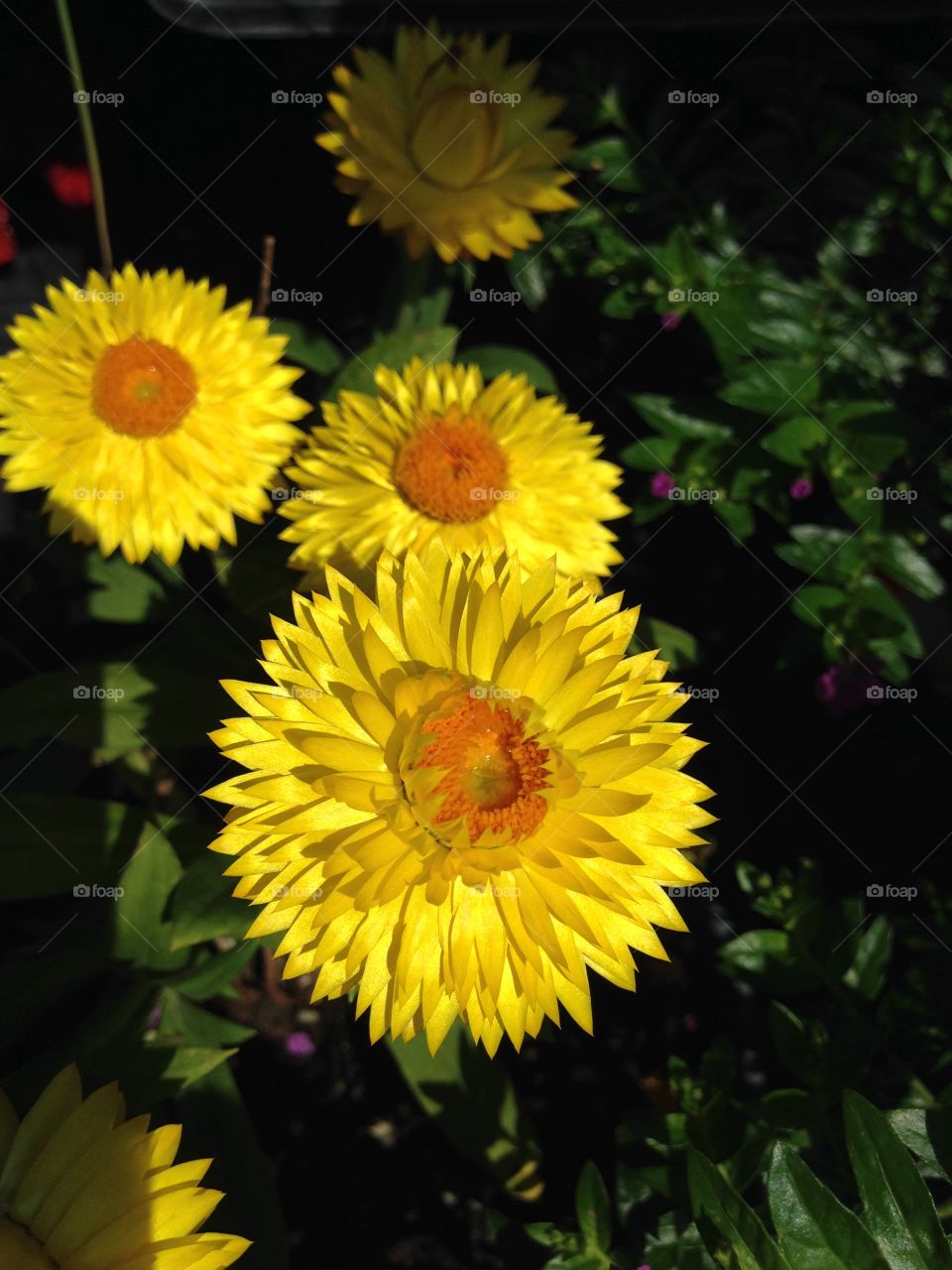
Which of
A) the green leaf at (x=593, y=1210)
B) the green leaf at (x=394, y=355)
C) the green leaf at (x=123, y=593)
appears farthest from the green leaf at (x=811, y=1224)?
the green leaf at (x=123, y=593)

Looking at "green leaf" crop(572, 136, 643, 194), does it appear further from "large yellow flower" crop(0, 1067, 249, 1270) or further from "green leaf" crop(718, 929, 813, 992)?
"large yellow flower" crop(0, 1067, 249, 1270)

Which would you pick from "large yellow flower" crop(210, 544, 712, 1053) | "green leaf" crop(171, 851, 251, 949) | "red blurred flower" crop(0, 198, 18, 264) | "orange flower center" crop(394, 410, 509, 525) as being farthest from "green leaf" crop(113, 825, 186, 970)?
"red blurred flower" crop(0, 198, 18, 264)

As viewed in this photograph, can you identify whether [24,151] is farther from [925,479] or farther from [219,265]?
[925,479]

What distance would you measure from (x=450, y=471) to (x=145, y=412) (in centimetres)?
59

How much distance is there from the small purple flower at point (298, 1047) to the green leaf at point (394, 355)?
57.4 inches

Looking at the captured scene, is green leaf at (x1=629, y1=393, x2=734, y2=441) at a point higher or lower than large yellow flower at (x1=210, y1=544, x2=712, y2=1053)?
higher

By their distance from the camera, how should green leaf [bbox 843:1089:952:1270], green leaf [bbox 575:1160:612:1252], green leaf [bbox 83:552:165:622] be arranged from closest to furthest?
green leaf [bbox 843:1089:952:1270], green leaf [bbox 575:1160:612:1252], green leaf [bbox 83:552:165:622]

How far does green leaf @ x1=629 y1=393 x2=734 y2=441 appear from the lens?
194cm

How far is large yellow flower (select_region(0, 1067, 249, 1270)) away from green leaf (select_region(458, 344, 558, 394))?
5.31 feet

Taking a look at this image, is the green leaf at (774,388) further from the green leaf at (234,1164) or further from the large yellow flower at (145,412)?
the green leaf at (234,1164)

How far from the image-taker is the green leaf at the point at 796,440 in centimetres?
182

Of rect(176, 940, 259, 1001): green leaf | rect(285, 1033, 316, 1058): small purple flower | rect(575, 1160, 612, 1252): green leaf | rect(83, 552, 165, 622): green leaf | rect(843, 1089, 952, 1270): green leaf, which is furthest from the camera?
rect(285, 1033, 316, 1058): small purple flower

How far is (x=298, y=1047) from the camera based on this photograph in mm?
2207

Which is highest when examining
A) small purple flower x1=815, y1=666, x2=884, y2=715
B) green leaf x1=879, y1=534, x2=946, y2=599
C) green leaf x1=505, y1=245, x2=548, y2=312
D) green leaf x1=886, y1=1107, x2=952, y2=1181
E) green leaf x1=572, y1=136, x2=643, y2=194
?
green leaf x1=572, y1=136, x2=643, y2=194
